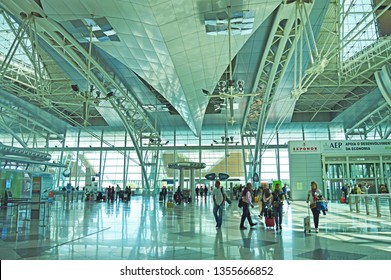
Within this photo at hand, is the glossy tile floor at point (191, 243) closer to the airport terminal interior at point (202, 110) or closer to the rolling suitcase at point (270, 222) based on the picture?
the airport terminal interior at point (202, 110)

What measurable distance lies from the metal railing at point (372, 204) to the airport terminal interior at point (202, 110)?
0.31 ft

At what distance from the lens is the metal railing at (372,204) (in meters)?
14.0

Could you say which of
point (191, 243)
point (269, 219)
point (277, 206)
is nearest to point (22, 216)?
point (191, 243)

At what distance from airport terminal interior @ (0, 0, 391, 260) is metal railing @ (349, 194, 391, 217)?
94mm

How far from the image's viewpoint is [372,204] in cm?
1545

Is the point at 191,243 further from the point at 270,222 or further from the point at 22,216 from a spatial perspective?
the point at 22,216

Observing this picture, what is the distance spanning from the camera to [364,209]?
54.1ft

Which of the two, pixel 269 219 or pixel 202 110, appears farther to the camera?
pixel 202 110

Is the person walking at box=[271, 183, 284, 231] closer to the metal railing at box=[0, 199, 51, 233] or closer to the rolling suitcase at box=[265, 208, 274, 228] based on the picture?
the rolling suitcase at box=[265, 208, 274, 228]

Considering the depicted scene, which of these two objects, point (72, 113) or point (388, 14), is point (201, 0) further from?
point (72, 113)

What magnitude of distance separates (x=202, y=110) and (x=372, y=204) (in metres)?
16.9

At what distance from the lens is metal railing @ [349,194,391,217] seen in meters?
14.0

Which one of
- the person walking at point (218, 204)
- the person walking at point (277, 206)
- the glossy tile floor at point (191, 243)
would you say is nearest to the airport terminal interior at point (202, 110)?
the glossy tile floor at point (191, 243)
